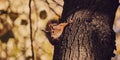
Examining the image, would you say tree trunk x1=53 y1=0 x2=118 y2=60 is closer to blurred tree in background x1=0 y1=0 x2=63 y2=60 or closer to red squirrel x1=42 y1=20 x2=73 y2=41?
red squirrel x1=42 y1=20 x2=73 y2=41

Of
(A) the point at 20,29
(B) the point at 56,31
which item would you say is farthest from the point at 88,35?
(A) the point at 20,29

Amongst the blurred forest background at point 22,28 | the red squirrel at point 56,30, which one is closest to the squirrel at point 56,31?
the red squirrel at point 56,30

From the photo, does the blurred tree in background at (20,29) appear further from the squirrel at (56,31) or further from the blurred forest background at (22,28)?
the squirrel at (56,31)

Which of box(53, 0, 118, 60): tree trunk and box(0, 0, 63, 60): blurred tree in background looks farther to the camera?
box(0, 0, 63, 60): blurred tree in background

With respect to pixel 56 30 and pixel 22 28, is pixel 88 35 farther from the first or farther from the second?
pixel 22 28

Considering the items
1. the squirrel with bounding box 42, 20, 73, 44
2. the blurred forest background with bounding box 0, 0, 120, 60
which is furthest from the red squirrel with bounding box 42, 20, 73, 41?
the blurred forest background with bounding box 0, 0, 120, 60
